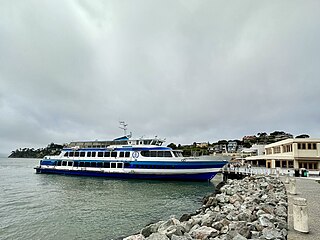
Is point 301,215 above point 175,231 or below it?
above

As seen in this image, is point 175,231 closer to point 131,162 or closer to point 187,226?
point 187,226

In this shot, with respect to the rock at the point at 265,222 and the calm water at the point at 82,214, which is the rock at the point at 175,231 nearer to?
the rock at the point at 265,222

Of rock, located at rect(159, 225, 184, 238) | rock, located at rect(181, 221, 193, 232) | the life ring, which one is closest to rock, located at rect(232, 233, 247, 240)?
rock, located at rect(159, 225, 184, 238)

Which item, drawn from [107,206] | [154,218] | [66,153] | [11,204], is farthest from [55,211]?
[66,153]

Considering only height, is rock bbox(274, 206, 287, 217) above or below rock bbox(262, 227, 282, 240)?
above

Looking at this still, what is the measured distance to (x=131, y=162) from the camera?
106ft

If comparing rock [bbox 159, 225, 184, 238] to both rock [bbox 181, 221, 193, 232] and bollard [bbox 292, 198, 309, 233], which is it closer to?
rock [bbox 181, 221, 193, 232]

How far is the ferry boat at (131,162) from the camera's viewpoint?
96.3 feet

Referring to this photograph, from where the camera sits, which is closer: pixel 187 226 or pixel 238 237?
pixel 238 237

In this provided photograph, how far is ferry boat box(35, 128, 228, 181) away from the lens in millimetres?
29359

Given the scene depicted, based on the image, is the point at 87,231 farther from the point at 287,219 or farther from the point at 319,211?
the point at 319,211

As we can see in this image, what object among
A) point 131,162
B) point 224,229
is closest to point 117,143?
point 131,162

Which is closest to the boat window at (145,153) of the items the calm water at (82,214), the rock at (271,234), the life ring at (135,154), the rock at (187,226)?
the life ring at (135,154)

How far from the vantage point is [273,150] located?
4525 cm
